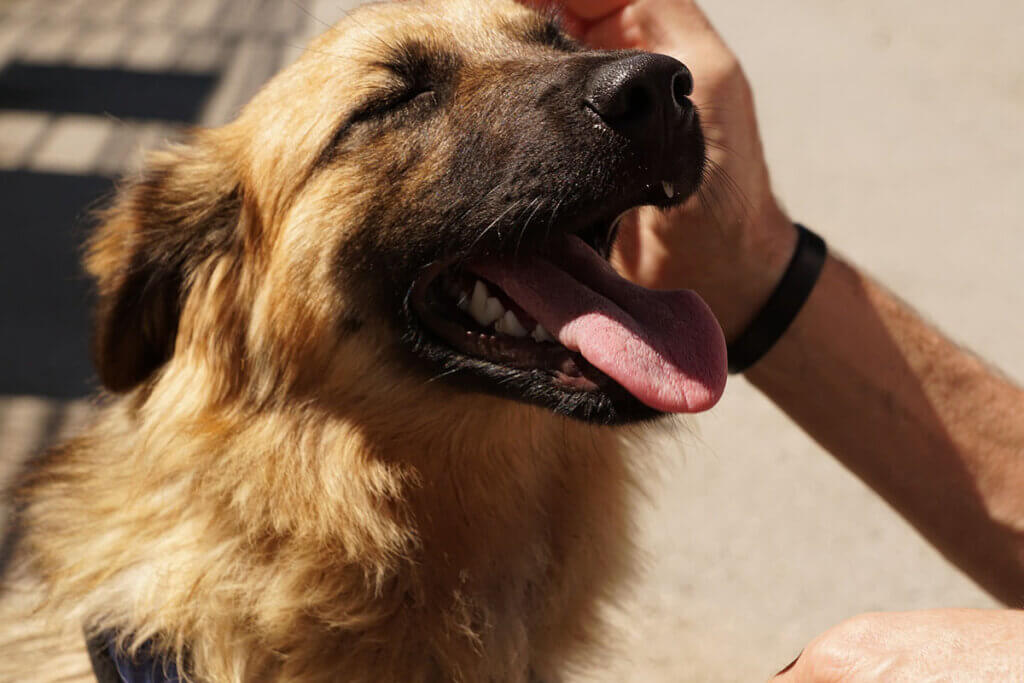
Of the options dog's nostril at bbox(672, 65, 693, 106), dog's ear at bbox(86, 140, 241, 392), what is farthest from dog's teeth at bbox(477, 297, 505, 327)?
dog's ear at bbox(86, 140, 241, 392)

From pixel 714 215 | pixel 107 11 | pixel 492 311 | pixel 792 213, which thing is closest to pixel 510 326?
pixel 492 311

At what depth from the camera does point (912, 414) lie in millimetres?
2840

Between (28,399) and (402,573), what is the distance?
3.03 m

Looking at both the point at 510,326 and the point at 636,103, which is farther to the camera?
the point at 510,326

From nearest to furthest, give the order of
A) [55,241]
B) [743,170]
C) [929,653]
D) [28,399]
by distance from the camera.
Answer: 1. [929,653]
2. [743,170]
3. [28,399]
4. [55,241]

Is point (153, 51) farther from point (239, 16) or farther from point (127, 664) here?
point (127, 664)

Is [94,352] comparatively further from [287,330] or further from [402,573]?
[402,573]

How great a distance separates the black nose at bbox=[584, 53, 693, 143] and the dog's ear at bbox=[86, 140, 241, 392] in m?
1.04

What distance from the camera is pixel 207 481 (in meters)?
2.44

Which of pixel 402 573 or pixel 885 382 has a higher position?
pixel 885 382

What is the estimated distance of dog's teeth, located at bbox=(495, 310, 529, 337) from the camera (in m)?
2.33

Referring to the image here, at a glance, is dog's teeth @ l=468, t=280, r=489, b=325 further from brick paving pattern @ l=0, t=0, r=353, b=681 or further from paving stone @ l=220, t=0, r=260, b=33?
paving stone @ l=220, t=0, r=260, b=33

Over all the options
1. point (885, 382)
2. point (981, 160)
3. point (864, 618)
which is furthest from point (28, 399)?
point (981, 160)

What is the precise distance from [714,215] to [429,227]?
894 millimetres
